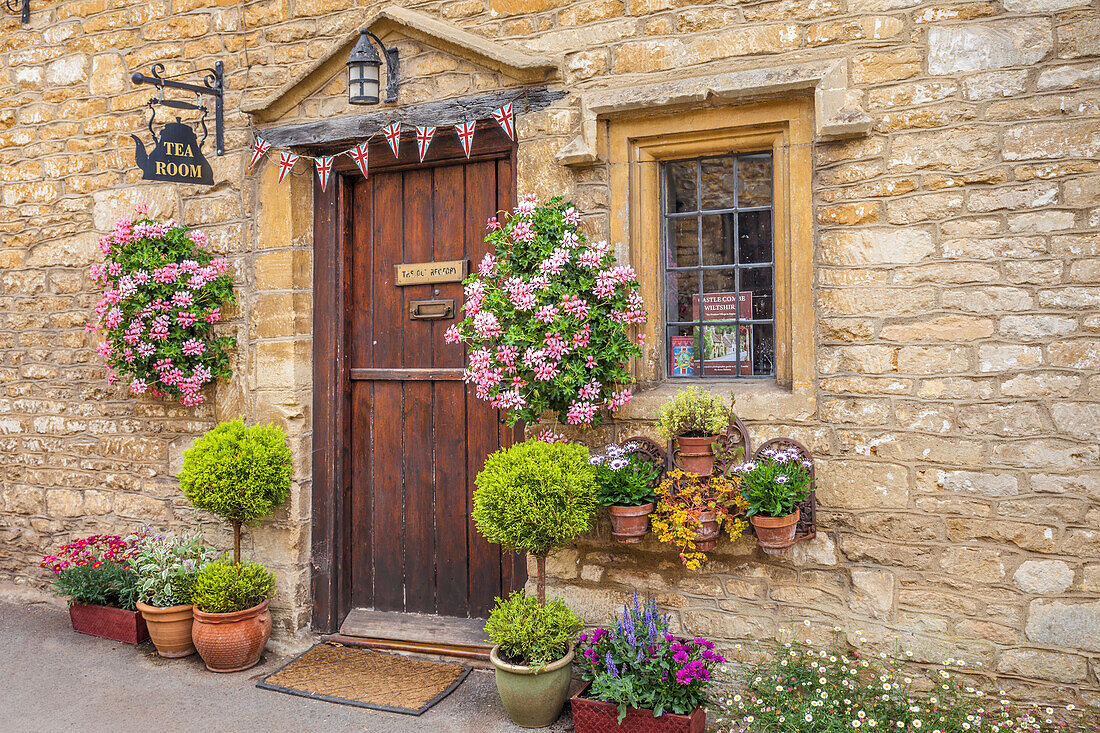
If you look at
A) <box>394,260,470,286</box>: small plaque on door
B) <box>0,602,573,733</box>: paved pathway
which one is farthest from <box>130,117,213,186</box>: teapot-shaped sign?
<box>0,602,573,733</box>: paved pathway

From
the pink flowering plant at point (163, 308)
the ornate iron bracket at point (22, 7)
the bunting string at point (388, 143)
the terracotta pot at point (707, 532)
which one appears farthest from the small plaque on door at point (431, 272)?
the ornate iron bracket at point (22, 7)

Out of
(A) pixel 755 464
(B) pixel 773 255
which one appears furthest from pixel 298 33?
(A) pixel 755 464

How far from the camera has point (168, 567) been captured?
15.0 ft

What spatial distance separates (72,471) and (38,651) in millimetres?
1303

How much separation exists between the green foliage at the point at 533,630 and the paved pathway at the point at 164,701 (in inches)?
14.1

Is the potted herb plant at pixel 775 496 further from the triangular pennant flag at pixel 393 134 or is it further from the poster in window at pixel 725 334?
the triangular pennant flag at pixel 393 134

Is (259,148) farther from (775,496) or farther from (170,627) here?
(775,496)

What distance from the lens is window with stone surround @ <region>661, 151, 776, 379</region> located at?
387 cm

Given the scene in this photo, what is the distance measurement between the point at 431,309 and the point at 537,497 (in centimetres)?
157

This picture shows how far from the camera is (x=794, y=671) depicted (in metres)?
3.32

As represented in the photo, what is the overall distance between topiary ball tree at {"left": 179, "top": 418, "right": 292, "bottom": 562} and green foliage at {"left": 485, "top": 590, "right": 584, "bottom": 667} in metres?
1.56

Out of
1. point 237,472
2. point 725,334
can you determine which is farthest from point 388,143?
point 725,334

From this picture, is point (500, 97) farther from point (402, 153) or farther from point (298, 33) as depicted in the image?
point (298, 33)

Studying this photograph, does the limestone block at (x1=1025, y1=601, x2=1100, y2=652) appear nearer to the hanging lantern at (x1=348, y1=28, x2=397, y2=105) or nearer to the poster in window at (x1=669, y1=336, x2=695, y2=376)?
the poster in window at (x1=669, y1=336, x2=695, y2=376)
